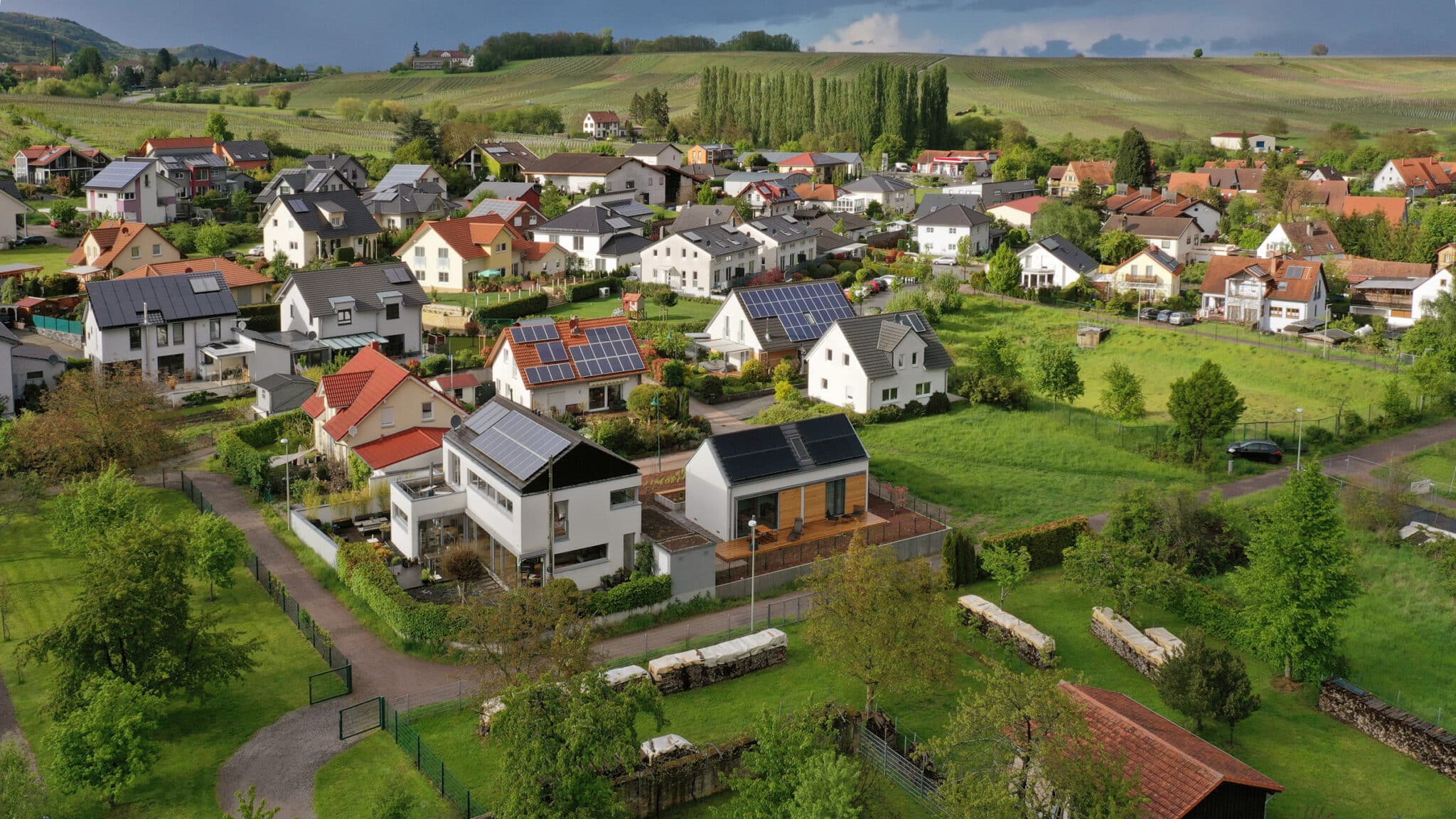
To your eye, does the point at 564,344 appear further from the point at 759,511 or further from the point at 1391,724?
the point at 1391,724

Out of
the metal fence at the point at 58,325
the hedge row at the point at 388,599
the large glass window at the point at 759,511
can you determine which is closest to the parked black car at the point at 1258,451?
the large glass window at the point at 759,511

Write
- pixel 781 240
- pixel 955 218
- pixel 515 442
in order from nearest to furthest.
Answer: pixel 515 442 → pixel 781 240 → pixel 955 218

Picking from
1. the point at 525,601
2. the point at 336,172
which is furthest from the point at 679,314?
the point at 525,601

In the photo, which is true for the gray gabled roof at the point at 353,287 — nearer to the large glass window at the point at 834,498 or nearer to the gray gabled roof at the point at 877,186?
the large glass window at the point at 834,498

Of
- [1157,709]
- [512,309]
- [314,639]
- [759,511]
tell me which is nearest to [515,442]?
[314,639]

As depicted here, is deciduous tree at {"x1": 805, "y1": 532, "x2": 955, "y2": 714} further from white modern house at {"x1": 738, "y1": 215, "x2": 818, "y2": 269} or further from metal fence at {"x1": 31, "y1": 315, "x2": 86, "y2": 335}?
white modern house at {"x1": 738, "y1": 215, "x2": 818, "y2": 269}

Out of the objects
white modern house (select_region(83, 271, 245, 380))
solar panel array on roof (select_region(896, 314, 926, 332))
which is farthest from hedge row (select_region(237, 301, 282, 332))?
solar panel array on roof (select_region(896, 314, 926, 332))

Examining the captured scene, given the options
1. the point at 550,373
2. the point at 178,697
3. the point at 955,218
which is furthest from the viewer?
the point at 955,218
